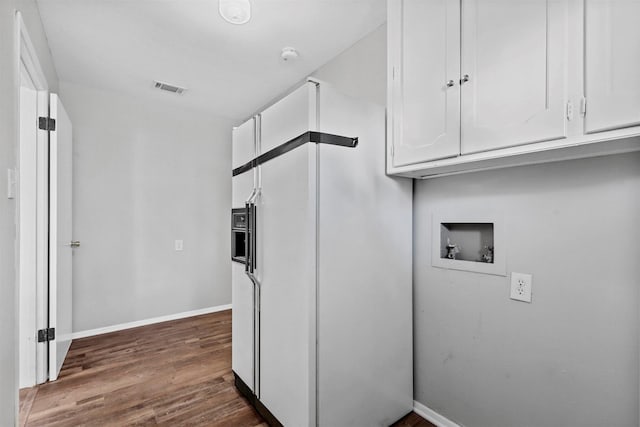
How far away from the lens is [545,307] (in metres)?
1.46

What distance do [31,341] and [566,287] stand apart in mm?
3370

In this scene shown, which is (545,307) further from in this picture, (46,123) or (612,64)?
(46,123)

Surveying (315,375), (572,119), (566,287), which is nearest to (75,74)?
(315,375)

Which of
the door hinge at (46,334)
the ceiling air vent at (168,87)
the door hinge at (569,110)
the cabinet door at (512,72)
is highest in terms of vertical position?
the ceiling air vent at (168,87)

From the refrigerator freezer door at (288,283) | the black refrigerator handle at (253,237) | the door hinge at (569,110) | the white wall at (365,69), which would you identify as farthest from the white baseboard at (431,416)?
the white wall at (365,69)

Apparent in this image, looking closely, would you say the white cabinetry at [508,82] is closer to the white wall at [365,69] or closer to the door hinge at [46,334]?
the white wall at [365,69]

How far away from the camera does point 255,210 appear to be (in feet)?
6.50

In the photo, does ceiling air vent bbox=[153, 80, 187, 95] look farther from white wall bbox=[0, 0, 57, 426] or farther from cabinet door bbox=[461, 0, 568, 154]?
cabinet door bbox=[461, 0, 568, 154]

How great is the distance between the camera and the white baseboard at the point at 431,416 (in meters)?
1.83

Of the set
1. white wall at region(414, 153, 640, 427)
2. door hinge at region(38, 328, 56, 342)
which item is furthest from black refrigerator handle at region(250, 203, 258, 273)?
door hinge at region(38, 328, 56, 342)

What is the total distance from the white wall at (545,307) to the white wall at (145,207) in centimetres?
305

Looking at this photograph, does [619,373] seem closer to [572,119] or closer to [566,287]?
[566,287]

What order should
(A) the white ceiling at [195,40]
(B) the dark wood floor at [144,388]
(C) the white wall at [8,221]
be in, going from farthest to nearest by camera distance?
(A) the white ceiling at [195,40], (B) the dark wood floor at [144,388], (C) the white wall at [8,221]

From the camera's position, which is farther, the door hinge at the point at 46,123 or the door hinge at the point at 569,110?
Result: the door hinge at the point at 46,123
